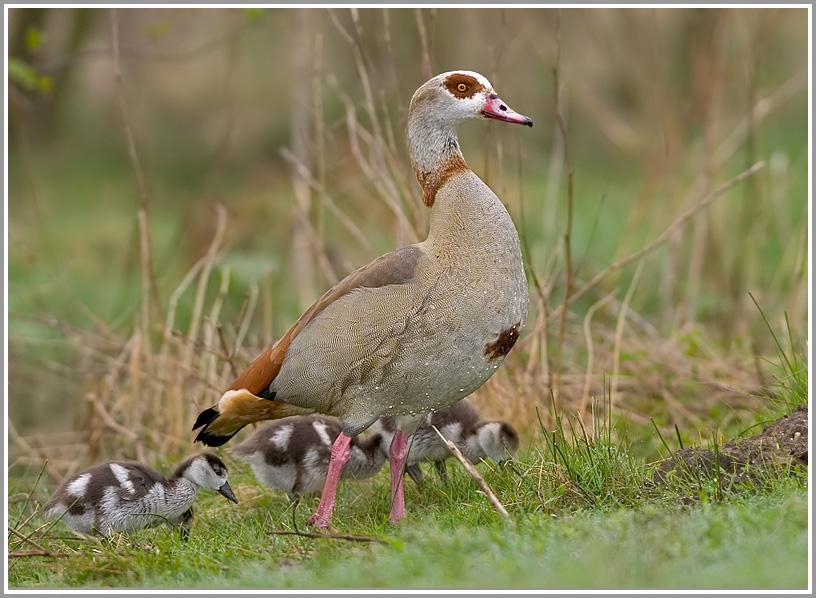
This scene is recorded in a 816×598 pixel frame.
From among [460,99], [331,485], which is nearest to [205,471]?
[331,485]

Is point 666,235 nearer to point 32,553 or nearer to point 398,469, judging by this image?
point 398,469

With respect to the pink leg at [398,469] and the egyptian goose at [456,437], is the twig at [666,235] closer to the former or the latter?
the egyptian goose at [456,437]

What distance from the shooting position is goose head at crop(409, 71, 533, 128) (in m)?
5.21

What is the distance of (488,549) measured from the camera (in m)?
4.17

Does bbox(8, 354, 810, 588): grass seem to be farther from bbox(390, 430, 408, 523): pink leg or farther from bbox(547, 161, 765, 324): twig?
bbox(547, 161, 765, 324): twig

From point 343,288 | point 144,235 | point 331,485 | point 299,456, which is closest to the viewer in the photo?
point 343,288

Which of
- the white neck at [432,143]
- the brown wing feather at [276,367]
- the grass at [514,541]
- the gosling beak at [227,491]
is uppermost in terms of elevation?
the white neck at [432,143]

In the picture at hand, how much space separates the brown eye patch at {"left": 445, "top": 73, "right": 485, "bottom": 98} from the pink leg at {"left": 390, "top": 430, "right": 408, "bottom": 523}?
1604mm

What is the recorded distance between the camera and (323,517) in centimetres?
517

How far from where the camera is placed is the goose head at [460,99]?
521cm

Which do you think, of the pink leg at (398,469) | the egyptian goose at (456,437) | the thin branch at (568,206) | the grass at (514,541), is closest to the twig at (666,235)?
the thin branch at (568,206)

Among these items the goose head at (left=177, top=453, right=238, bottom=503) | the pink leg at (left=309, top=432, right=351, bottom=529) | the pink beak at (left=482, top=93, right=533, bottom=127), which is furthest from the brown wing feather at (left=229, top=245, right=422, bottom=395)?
the pink beak at (left=482, top=93, right=533, bottom=127)

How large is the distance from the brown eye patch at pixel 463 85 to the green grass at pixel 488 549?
1.76 metres

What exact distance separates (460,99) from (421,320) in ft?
3.48
